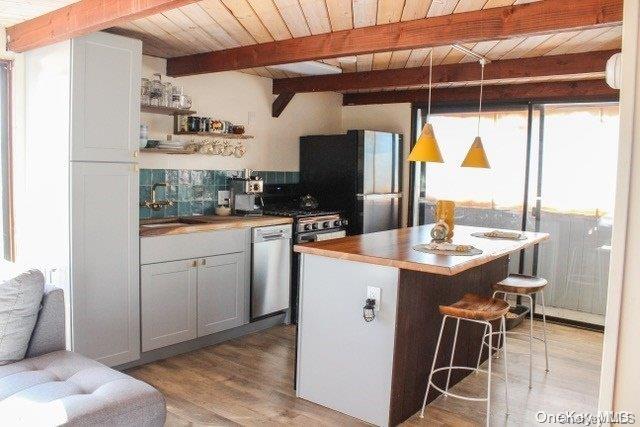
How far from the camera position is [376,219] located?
5668mm

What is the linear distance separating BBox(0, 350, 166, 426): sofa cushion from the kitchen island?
45.7 inches

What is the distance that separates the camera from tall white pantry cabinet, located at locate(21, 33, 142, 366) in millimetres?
3246

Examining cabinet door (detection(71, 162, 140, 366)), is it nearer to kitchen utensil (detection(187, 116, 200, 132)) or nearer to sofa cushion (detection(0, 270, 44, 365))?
sofa cushion (detection(0, 270, 44, 365))

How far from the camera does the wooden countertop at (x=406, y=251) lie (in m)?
2.70

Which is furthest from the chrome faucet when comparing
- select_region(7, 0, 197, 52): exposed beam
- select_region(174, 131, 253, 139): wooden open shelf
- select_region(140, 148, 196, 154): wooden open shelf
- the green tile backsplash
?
select_region(7, 0, 197, 52): exposed beam

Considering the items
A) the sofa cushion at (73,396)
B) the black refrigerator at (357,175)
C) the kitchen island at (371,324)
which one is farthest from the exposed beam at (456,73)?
the sofa cushion at (73,396)

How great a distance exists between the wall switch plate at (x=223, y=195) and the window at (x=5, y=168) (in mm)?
1748

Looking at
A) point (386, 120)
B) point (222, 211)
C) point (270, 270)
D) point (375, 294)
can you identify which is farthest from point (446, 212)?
point (386, 120)

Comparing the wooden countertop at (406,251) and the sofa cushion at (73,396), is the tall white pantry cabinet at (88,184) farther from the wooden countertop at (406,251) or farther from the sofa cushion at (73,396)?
the wooden countertop at (406,251)

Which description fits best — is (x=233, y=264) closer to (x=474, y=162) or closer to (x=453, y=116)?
(x=474, y=162)

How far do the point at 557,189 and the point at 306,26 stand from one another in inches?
124

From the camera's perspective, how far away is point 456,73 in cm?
458

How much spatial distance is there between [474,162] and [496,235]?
60 centimetres

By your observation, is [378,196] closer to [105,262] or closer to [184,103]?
[184,103]
